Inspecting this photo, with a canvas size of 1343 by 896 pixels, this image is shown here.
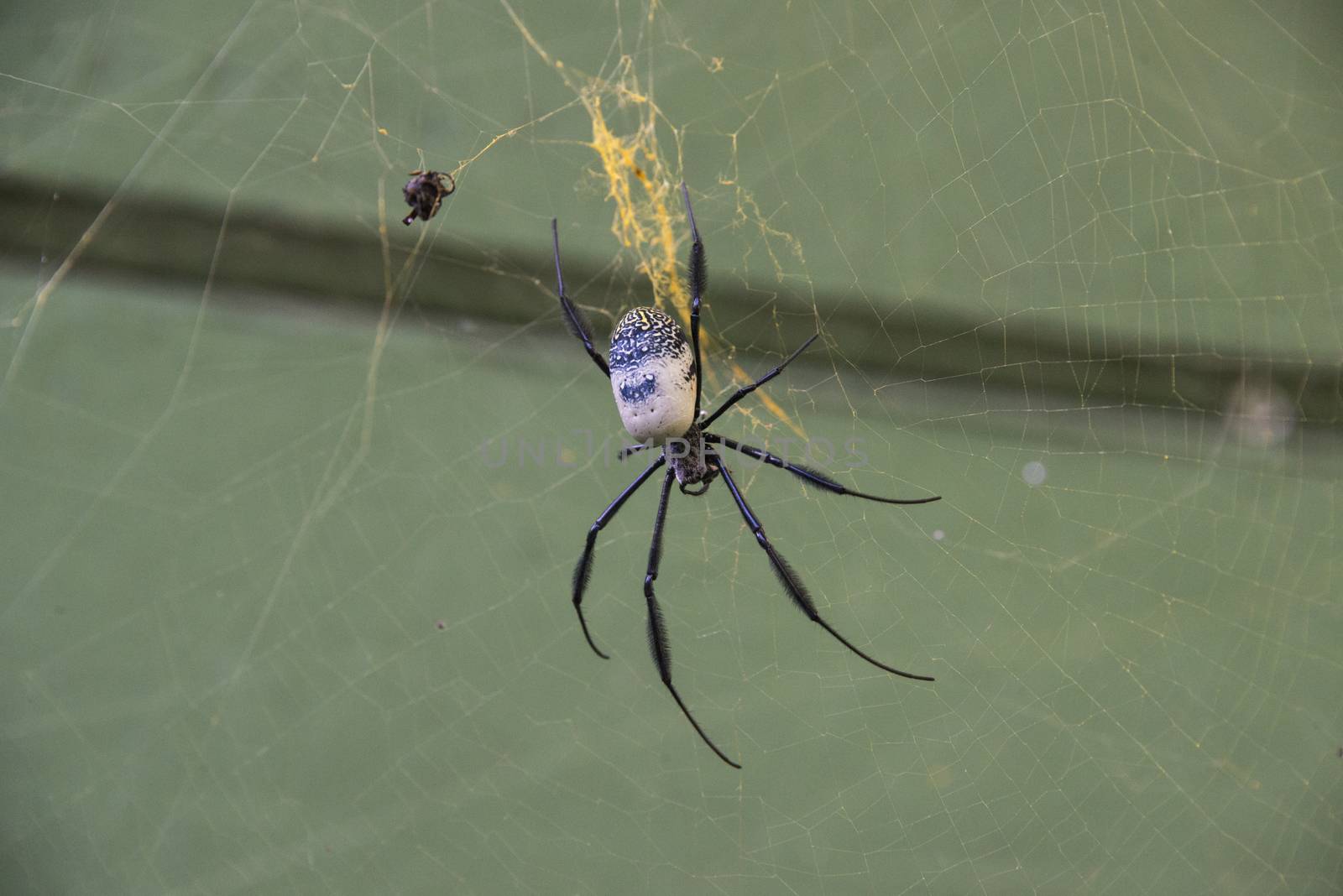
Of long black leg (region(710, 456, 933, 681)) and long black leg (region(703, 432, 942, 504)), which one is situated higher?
long black leg (region(703, 432, 942, 504))

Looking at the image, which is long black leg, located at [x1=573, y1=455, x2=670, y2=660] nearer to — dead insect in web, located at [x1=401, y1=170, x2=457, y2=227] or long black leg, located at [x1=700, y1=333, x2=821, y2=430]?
long black leg, located at [x1=700, y1=333, x2=821, y2=430]

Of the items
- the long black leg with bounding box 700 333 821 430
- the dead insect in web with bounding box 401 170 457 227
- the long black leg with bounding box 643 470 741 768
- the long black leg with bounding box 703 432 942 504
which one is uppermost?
the dead insect in web with bounding box 401 170 457 227

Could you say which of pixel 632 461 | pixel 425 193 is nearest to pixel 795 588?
pixel 632 461

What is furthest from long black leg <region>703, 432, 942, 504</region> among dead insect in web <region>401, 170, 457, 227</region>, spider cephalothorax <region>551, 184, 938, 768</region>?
dead insect in web <region>401, 170, 457, 227</region>

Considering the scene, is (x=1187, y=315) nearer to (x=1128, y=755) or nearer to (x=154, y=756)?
(x=1128, y=755)

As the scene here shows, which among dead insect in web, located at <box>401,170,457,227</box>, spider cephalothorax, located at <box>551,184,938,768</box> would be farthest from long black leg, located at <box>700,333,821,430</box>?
dead insect in web, located at <box>401,170,457,227</box>

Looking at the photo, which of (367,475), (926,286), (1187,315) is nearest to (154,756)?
(367,475)

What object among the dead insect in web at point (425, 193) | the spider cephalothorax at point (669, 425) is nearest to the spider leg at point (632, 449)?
the spider cephalothorax at point (669, 425)
